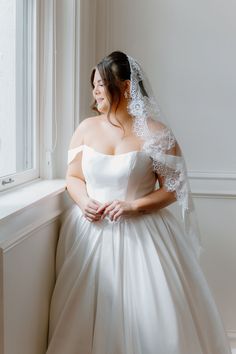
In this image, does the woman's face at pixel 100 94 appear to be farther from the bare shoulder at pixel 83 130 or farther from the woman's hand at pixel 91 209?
the woman's hand at pixel 91 209

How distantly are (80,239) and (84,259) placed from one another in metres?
0.08

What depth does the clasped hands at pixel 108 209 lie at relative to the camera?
1931 mm

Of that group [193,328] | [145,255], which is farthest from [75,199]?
[193,328]

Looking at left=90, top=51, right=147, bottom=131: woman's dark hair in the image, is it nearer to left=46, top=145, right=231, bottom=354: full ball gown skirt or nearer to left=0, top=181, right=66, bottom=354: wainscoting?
left=46, top=145, right=231, bottom=354: full ball gown skirt

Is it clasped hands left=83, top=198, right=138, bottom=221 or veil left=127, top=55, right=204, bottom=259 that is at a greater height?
veil left=127, top=55, right=204, bottom=259

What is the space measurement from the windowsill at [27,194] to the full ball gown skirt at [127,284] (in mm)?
158

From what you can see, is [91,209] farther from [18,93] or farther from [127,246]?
[18,93]

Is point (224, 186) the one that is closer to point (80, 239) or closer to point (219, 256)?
point (219, 256)

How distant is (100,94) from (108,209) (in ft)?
1.43

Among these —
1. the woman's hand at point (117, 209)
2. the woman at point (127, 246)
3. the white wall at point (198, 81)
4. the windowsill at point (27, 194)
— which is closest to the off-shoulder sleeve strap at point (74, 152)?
the woman at point (127, 246)

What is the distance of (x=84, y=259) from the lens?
1.99 m

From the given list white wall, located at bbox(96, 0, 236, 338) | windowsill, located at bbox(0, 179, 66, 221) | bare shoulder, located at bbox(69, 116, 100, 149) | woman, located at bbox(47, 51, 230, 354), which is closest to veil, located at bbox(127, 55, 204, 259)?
woman, located at bbox(47, 51, 230, 354)

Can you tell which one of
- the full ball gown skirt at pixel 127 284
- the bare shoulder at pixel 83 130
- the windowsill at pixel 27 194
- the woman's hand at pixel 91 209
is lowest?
the full ball gown skirt at pixel 127 284

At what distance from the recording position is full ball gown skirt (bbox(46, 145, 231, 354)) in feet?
6.13
